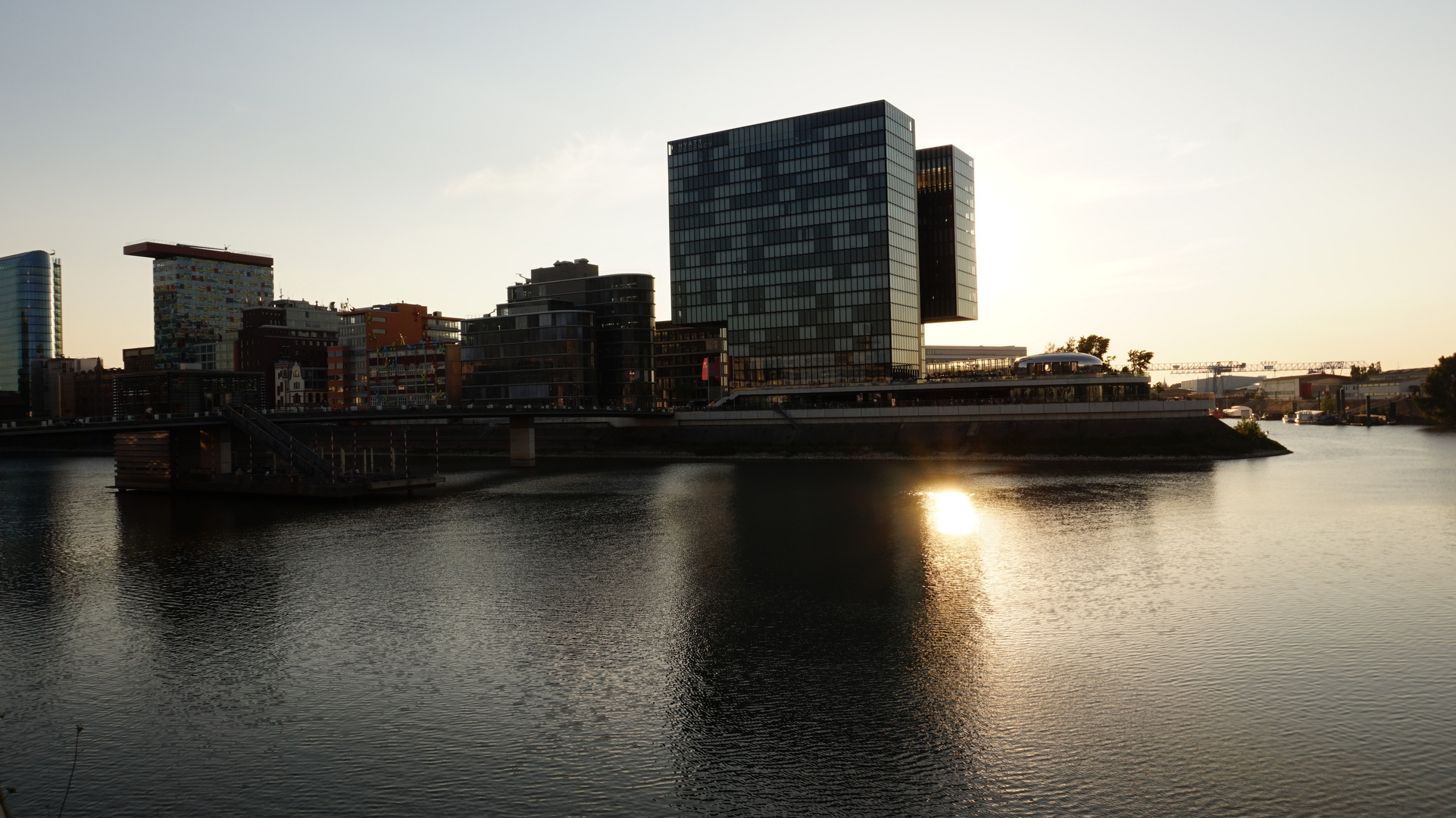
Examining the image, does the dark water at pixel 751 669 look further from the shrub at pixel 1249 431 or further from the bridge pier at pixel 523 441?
the bridge pier at pixel 523 441

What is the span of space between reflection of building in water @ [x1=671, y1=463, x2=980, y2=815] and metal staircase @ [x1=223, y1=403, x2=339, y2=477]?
178 feet

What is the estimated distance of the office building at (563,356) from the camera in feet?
614

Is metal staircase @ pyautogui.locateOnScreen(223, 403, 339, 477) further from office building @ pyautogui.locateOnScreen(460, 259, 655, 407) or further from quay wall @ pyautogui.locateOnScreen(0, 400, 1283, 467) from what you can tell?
office building @ pyautogui.locateOnScreen(460, 259, 655, 407)

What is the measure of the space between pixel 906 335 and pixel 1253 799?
176 metres

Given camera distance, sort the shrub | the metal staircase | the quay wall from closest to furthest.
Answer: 1. the metal staircase
2. the quay wall
3. the shrub

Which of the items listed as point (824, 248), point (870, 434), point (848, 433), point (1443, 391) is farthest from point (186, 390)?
point (1443, 391)

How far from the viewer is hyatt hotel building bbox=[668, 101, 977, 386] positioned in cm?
18562

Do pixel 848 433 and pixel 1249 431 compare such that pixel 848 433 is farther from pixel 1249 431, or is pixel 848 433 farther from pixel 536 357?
pixel 536 357

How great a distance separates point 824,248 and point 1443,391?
12746 cm

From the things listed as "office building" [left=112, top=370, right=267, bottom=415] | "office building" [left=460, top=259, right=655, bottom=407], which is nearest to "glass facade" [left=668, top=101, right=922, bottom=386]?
"office building" [left=460, top=259, right=655, bottom=407]

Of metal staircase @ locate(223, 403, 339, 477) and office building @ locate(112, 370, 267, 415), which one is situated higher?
office building @ locate(112, 370, 267, 415)

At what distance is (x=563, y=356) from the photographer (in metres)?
187

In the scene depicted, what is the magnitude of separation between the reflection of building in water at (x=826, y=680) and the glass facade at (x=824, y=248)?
13941 centimetres

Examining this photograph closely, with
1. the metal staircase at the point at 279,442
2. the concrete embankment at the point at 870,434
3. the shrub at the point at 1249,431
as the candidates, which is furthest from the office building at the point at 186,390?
the shrub at the point at 1249,431
